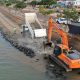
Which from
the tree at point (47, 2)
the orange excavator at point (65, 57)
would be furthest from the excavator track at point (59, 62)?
the tree at point (47, 2)

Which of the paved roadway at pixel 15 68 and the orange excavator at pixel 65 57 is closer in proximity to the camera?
the orange excavator at pixel 65 57

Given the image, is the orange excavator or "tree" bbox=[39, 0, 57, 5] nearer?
the orange excavator

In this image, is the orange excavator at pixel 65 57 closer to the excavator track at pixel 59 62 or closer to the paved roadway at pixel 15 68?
the excavator track at pixel 59 62

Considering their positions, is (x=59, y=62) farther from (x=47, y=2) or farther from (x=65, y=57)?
(x=47, y=2)

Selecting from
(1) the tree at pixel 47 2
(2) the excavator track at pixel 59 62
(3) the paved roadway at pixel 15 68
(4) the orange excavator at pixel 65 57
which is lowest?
(1) the tree at pixel 47 2

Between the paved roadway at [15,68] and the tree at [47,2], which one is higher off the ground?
the paved roadway at [15,68]

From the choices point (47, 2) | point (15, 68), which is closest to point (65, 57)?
point (15, 68)

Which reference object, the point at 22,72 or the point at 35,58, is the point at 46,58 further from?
the point at 22,72

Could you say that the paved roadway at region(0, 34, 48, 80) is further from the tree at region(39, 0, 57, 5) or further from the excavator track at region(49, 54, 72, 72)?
the tree at region(39, 0, 57, 5)

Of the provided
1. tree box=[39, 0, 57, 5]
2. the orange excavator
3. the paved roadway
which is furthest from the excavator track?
tree box=[39, 0, 57, 5]

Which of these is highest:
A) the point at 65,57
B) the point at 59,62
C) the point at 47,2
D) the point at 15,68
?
the point at 65,57

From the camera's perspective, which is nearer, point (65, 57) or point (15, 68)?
point (65, 57)

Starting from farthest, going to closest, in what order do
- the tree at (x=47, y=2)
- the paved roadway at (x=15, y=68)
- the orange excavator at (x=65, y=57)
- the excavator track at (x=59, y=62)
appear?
the tree at (x=47, y=2) < the excavator track at (x=59, y=62) < the paved roadway at (x=15, y=68) < the orange excavator at (x=65, y=57)
